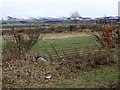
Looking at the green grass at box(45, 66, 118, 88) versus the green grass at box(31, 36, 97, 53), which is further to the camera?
the green grass at box(31, 36, 97, 53)

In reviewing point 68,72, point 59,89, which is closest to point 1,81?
point 59,89

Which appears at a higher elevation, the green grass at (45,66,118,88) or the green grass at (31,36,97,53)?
the green grass at (45,66,118,88)

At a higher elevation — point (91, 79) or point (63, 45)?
point (91, 79)

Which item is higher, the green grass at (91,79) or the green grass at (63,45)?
the green grass at (91,79)

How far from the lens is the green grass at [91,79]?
33.8ft

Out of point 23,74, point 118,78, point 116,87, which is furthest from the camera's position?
point 23,74

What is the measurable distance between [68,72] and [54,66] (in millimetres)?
1178

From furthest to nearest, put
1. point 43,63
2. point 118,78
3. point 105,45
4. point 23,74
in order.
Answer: point 105,45 → point 43,63 → point 23,74 → point 118,78

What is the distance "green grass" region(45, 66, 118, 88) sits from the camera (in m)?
10.3

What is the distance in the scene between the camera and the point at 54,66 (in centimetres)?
1359

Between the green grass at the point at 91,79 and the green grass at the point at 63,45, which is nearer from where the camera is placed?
the green grass at the point at 91,79

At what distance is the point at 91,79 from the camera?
36.8 feet

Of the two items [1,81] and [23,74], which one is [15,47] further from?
[1,81]

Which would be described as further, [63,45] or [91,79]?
[63,45]
